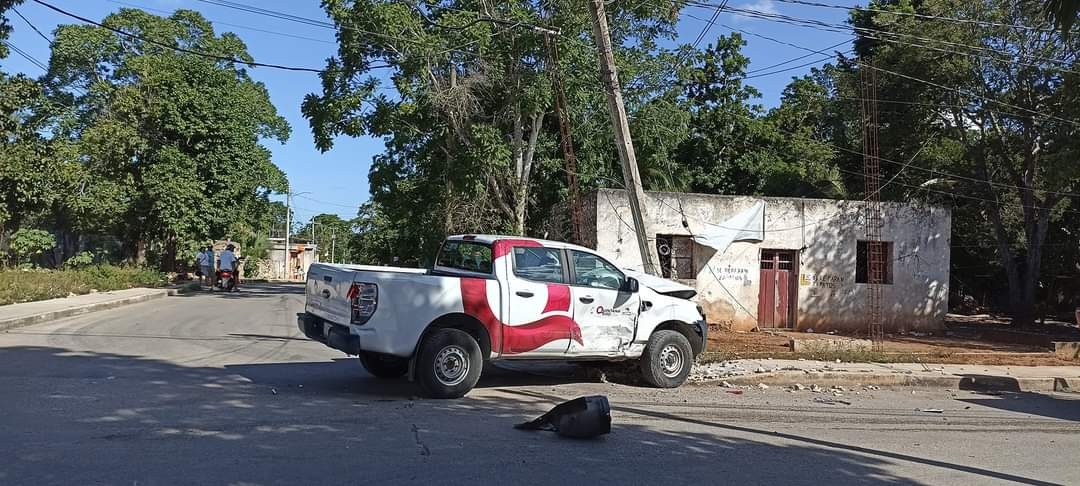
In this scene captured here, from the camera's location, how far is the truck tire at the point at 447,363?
27.8 ft

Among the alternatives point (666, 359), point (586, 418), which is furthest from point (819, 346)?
point (586, 418)

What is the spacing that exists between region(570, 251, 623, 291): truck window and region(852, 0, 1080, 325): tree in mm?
15508

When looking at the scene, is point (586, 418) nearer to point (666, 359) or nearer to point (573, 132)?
point (666, 359)

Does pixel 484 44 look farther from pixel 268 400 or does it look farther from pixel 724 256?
pixel 268 400

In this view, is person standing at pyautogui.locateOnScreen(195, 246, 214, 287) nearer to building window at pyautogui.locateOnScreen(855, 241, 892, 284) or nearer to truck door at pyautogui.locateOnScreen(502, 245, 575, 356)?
building window at pyautogui.locateOnScreen(855, 241, 892, 284)

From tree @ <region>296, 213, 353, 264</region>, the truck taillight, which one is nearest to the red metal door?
the truck taillight

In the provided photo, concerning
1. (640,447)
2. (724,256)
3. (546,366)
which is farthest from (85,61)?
(640,447)

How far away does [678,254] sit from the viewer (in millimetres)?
20109

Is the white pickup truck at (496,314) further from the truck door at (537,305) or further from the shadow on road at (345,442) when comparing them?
the shadow on road at (345,442)

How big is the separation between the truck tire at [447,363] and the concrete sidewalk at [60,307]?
9812mm

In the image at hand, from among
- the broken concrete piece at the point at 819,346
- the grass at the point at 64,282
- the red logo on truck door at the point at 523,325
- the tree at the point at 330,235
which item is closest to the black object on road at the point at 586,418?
the red logo on truck door at the point at 523,325

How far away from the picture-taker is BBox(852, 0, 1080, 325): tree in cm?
2241

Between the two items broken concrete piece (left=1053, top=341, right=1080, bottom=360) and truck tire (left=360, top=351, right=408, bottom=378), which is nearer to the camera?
truck tire (left=360, top=351, right=408, bottom=378)

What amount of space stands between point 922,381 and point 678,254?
8.99m
